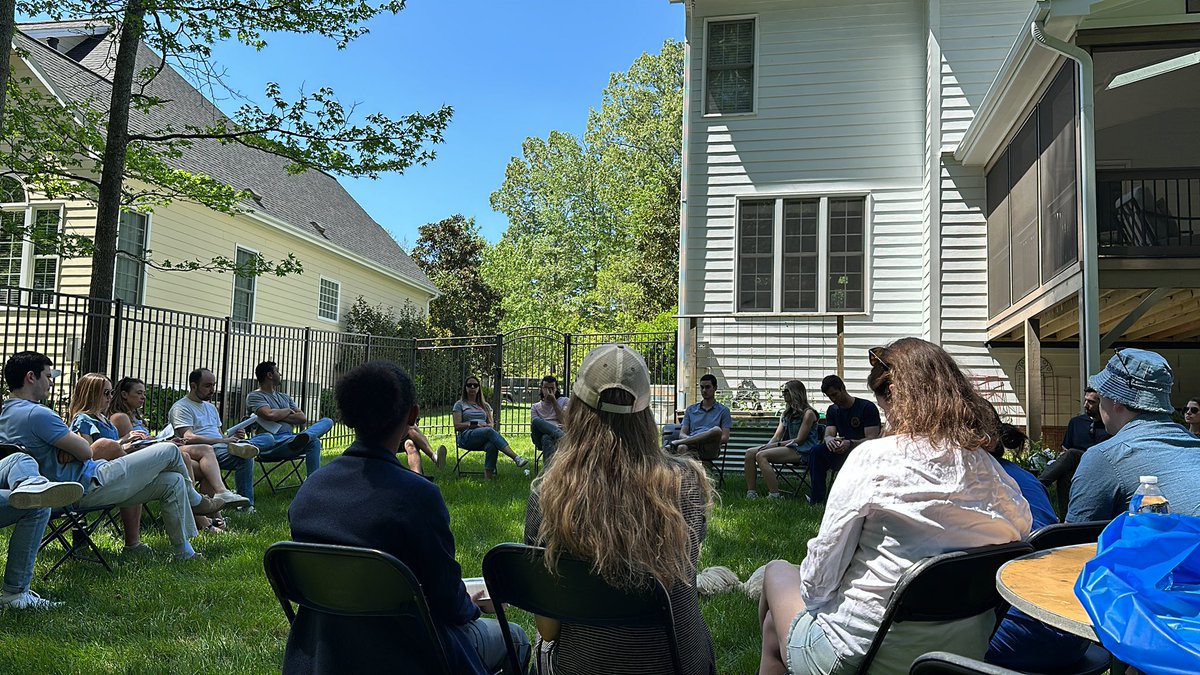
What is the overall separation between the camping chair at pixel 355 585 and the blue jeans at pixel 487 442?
764 cm

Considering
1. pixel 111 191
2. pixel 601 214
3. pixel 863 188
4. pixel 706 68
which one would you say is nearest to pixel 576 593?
pixel 111 191

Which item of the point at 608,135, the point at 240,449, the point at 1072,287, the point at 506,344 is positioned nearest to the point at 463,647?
the point at 240,449

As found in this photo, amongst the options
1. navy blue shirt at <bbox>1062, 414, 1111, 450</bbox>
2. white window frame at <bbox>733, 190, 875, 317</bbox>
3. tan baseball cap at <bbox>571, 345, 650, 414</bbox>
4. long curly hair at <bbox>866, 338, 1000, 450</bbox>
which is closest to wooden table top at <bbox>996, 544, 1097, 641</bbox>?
long curly hair at <bbox>866, 338, 1000, 450</bbox>

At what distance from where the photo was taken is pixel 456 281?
2953 cm

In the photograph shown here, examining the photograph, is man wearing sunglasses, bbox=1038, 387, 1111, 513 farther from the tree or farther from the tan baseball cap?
the tree

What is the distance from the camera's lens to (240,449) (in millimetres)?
7133

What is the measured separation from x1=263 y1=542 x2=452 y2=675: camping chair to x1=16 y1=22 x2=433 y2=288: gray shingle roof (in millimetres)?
12889

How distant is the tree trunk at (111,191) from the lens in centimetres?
933

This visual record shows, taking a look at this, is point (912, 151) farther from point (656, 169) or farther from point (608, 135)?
point (608, 135)

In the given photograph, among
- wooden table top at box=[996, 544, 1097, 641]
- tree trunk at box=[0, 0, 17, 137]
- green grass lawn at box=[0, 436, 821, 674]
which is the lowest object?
green grass lawn at box=[0, 436, 821, 674]

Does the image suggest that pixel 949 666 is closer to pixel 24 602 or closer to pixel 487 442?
pixel 24 602

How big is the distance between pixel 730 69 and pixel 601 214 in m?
26.0

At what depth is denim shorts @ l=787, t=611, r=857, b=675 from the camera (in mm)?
2377

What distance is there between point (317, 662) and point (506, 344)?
45.3ft
